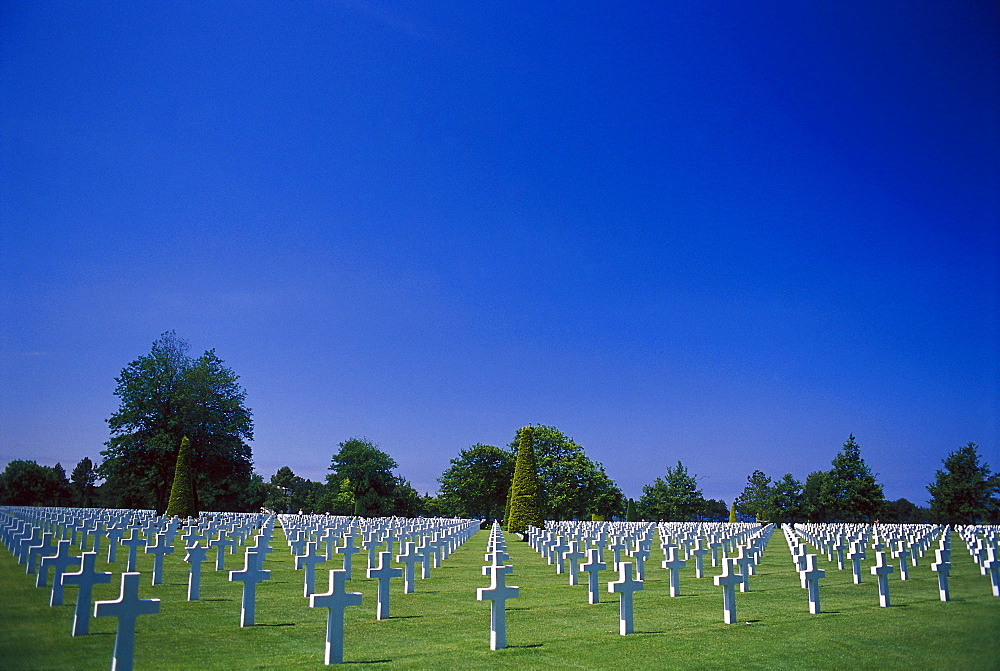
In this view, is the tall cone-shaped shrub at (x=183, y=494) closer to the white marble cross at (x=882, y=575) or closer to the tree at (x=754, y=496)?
the white marble cross at (x=882, y=575)

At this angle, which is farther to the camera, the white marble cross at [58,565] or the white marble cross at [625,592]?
the white marble cross at [58,565]

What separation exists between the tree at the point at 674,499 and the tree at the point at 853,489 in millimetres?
13999

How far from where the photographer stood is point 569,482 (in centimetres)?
6253

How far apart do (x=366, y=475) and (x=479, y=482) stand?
499 inches

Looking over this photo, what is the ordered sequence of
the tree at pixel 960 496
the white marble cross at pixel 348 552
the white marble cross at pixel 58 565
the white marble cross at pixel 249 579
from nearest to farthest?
the white marble cross at pixel 249 579
the white marble cross at pixel 58 565
the white marble cross at pixel 348 552
the tree at pixel 960 496

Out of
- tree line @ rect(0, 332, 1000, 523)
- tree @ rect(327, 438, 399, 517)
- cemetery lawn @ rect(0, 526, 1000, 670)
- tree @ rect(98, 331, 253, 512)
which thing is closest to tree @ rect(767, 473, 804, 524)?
tree line @ rect(0, 332, 1000, 523)

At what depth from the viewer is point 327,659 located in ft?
20.6

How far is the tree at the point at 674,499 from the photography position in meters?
70.6

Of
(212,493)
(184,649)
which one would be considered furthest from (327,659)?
(212,493)

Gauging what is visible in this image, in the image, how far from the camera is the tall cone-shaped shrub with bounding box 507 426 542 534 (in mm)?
34250

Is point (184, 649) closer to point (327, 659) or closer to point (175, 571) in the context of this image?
point (327, 659)

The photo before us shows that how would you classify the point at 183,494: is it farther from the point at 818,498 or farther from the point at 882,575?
the point at 818,498

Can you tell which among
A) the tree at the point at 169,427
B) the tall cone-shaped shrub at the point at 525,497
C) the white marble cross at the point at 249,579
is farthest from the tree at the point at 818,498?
the white marble cross at the point at 249,579

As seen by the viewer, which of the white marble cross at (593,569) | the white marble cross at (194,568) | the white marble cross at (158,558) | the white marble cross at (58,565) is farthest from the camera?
the white marble cross at (158,558)
